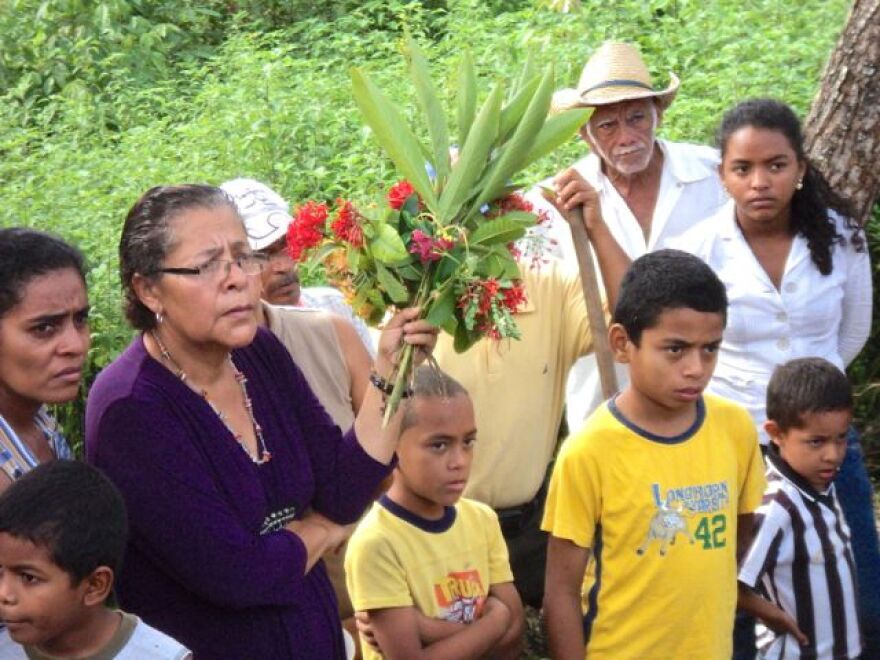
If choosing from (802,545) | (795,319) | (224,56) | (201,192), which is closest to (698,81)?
(224,56)

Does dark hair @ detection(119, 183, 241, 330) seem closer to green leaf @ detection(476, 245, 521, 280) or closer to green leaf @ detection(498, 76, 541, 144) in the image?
green leaf @ detection(476, 245, 521, 280)

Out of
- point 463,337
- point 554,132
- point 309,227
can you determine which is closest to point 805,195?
point 554,132

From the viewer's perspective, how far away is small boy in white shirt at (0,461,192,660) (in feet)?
10.2

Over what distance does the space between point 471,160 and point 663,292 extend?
83cm

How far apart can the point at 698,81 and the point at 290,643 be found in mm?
5922

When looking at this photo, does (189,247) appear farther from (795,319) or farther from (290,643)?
(795,319)

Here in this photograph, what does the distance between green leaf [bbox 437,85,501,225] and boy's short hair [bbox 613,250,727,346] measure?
2.50 feet

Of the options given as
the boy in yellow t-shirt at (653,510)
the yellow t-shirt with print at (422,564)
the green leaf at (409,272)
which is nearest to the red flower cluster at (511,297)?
the green leaf at (409,272)

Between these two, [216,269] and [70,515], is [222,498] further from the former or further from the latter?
[216,269]

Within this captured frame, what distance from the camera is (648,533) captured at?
13.3 ft

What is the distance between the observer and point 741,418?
4.31 meters

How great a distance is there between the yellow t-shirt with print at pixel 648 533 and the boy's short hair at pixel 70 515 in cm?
142

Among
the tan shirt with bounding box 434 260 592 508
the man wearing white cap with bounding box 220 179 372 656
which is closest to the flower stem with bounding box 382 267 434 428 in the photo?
the man wearing white cap with bounding box 220 179 372 656

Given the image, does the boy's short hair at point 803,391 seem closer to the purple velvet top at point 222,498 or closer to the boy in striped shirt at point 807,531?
the boy in striped shirt at point 807,531
